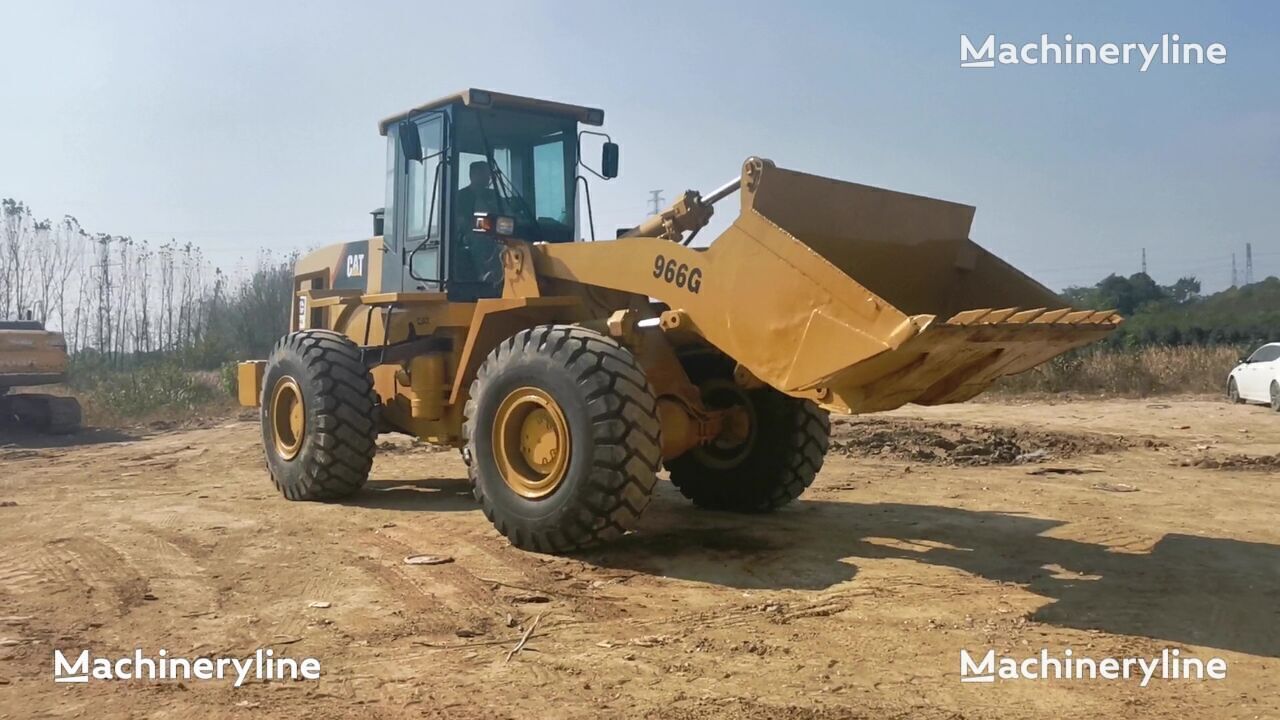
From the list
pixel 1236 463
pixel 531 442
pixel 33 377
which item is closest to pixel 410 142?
pixel 531 442

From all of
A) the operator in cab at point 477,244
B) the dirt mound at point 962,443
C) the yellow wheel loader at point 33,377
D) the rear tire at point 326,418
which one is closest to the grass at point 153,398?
the yellow wheel loader at point 33,377

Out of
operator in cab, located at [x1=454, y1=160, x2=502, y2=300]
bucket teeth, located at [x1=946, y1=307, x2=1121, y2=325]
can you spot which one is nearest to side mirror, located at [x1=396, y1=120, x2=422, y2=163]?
operator in cab, located at [x1=454, y1=160, x2=502, y2=300]

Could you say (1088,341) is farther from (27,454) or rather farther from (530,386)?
(27,454)

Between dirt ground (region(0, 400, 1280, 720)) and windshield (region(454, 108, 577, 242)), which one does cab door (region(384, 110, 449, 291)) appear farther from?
dirt ground (region(0, 400, 1280, 720))

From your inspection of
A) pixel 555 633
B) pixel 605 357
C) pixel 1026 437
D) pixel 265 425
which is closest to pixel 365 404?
pixel 265 425

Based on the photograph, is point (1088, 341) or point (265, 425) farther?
point (265, 425)

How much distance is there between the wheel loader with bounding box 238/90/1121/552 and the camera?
5273mm

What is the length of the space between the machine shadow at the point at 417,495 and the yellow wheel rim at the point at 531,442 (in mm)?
1939

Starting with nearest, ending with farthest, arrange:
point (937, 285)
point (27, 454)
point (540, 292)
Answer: point (937, 285) < point (540, 292) < point (27, 454)

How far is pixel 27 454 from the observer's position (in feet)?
48.2

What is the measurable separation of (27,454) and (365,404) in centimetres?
934

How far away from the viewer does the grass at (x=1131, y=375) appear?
73.3ft

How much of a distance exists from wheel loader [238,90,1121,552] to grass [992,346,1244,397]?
52.9 feet

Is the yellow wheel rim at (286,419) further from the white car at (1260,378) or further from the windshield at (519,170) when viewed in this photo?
the white car at (1260,378)
